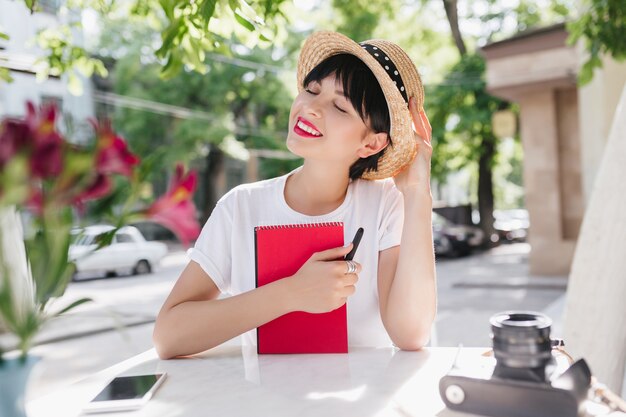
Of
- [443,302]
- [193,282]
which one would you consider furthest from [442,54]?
[193,282]

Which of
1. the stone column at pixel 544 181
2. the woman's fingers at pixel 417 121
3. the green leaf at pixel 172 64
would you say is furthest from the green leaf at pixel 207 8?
the stone column at pixel 544 181

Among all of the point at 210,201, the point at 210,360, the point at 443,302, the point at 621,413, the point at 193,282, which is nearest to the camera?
the point at 621,413

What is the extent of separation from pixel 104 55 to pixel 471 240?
15.5 metres

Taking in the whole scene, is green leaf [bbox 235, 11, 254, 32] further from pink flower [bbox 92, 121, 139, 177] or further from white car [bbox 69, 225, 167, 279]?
white car [bbox 69, 225, 167, 279]

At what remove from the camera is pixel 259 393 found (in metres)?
1.19

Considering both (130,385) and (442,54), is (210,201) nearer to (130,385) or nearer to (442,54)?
(442,54)

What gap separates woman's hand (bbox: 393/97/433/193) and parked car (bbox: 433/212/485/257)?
15.0m

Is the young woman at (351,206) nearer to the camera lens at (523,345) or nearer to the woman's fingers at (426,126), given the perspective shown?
the woman's fingers at (426,126)

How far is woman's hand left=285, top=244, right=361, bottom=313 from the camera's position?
4.65 ft

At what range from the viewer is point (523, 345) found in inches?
38.7

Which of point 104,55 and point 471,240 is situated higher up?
point 104,55

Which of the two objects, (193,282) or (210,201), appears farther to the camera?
(210,201)

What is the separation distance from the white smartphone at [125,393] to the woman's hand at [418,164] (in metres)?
0.90

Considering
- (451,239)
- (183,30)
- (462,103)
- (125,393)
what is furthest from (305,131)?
(451,239)
